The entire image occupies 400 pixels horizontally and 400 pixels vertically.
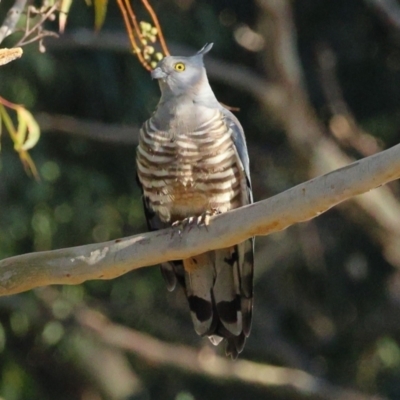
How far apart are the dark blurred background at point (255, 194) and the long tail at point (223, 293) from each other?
2.10 metres

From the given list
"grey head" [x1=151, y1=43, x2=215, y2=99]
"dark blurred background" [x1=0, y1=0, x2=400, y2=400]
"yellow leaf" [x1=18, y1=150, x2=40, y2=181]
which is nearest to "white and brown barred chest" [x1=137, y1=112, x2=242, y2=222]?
"grey head" [x1=151, y1=43, x2=215, y2=99]

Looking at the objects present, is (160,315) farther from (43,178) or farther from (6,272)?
(6,272)

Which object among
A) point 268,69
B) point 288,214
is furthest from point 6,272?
point 268,69

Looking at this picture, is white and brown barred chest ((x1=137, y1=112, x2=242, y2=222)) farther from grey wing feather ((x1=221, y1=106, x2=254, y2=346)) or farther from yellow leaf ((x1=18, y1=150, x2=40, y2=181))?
yellow leaf ((x1=18, y1=150, x2=40, y2=181))

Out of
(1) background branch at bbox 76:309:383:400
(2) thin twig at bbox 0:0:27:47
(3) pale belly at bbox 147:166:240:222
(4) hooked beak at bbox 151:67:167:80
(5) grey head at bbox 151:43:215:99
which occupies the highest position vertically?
(2) thin twig at bbox 0:0:27:47

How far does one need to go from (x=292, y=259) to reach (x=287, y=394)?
1.12m

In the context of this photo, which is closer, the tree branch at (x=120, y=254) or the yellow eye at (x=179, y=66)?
the tree branch at (x=120, y=254)

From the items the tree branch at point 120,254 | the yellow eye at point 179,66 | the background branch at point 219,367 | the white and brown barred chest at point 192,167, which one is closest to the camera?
the tree branch at point 120,254

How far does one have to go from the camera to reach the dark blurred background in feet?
19.3

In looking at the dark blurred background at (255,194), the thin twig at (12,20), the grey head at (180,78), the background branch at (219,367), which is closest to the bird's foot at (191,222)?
the grey head at (180,78)

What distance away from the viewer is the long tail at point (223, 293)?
3.58 meters

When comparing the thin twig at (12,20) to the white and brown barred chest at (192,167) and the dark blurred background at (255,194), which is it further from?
the dark blurred background at (255,194)

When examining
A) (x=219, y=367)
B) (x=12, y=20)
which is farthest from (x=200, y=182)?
(x=219, y=367)

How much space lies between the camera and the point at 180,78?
12.1ft
